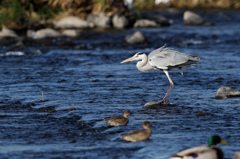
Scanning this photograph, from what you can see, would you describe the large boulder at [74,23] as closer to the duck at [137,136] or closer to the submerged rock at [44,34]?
the submerged rock at [44,34]

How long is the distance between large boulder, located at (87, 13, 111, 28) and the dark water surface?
6.98 meters

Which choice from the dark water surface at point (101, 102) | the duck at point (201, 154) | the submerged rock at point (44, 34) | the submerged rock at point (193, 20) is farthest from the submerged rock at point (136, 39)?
the duck at point (201, 154)

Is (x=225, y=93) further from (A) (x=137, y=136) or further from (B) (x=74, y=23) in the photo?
(B) (x=74, y=23)

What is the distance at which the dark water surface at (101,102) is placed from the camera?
6988mm

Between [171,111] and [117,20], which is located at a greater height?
[117,20]

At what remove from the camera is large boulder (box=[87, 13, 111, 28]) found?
27312 millimetres

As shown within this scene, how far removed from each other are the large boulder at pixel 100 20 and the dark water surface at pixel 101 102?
6.98 m

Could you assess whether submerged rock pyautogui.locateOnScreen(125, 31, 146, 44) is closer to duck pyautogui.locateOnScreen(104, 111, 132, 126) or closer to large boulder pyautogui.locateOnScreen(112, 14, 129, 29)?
large boulder pyautogui.locateOnScreen(112, 14, 129, 29)

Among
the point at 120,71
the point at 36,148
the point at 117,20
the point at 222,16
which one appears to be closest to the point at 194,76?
the point at 120,71

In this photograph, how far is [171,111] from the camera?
30.1 ft

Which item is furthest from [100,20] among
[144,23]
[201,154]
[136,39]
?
[201,154]

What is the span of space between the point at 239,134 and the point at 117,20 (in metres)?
20.6

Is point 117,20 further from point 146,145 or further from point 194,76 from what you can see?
point 146,145

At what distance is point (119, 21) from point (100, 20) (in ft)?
3.53
